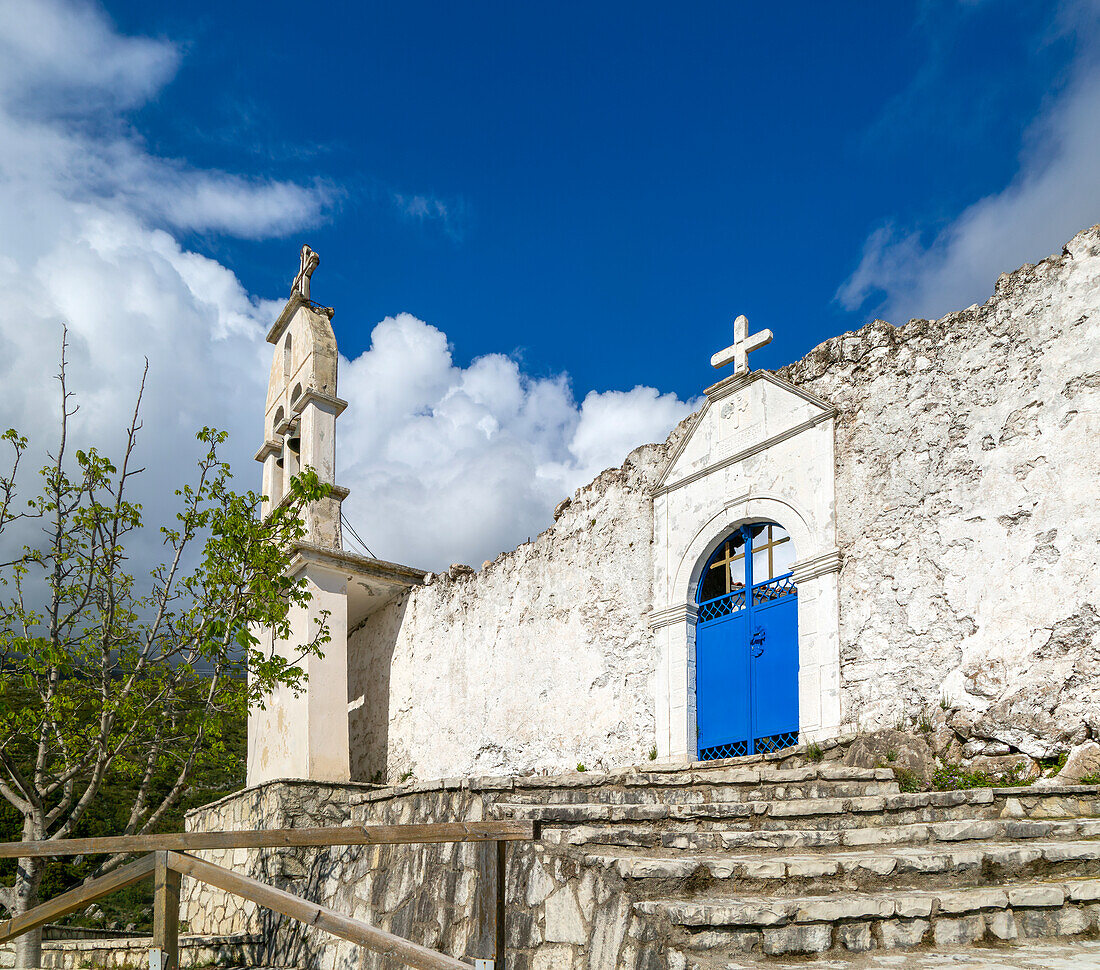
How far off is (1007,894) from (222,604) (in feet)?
16.9

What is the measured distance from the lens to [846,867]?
394cm

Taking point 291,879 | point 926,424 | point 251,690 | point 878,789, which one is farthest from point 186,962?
point 926,424

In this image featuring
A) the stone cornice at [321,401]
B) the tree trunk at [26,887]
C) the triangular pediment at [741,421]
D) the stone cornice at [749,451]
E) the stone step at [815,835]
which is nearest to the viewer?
the stone step at [815,835]

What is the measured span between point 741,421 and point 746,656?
6.91ft

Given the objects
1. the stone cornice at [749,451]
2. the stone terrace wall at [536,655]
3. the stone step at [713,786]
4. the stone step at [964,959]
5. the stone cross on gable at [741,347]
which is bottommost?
the stone step at [964,959]

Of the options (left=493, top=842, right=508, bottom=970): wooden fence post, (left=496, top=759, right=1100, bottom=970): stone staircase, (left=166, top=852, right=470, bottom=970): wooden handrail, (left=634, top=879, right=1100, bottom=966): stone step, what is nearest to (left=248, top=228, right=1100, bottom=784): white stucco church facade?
(left=496, top=759, right=1100, bottom=970): stone staircase

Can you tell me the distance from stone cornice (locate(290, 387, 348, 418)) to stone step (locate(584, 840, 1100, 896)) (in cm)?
931

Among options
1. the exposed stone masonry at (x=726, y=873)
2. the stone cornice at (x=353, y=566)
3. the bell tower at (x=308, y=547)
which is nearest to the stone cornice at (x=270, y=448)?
the bell tower at (x=308, y=547)

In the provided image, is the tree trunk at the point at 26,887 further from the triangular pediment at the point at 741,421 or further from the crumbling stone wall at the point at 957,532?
the triangular pediment at the point at 741,421

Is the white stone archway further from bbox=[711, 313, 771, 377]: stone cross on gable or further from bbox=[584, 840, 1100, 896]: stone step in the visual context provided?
bbox=[584, 840, 1100, 896]: stone step

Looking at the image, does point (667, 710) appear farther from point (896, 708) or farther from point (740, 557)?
point (896, 708)

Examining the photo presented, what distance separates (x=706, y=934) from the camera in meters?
3.37

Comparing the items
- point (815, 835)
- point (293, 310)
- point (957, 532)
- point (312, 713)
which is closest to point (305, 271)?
point (293, 310)

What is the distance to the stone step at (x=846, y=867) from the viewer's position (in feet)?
12.5
